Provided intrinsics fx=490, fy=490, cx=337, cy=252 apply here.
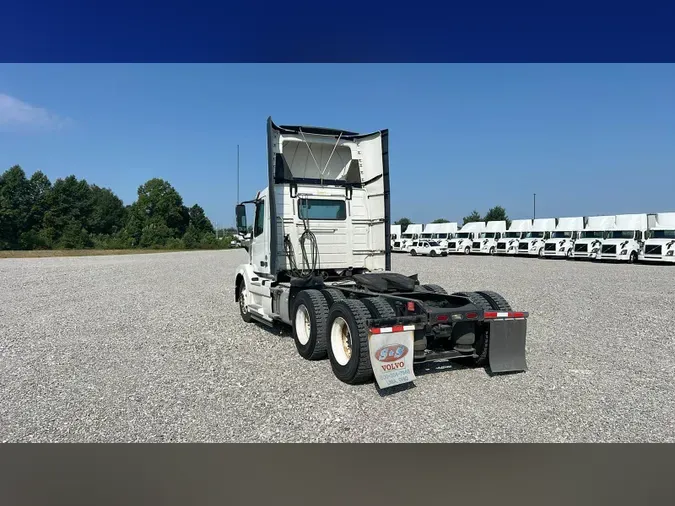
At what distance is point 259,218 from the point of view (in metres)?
9.54

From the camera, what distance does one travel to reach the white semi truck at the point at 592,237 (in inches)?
1214

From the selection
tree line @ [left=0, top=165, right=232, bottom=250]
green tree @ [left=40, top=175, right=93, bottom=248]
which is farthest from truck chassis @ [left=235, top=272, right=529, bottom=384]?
green tree @ [left=40, top=175, right=93, bottom=248]

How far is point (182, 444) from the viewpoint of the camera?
14.1 feet

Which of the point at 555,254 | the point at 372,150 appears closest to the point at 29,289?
the point at 372,150

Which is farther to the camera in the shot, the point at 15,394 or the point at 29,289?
the point at 29,289

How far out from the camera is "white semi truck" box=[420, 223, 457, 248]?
45531 mm

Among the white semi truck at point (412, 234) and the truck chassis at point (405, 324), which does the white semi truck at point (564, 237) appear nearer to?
the white semi truck at point (412, 234)

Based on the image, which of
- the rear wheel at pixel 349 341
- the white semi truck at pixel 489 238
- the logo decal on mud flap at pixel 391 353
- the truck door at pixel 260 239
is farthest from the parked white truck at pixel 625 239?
the logo decal on mud flap at pixel 391 353

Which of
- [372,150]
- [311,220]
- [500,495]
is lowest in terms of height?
[500,495]

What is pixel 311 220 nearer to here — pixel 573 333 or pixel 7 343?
pixel 573 333

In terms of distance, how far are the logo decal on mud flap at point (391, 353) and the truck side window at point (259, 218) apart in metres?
4.49

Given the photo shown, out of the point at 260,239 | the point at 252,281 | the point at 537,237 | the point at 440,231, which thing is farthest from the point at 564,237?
the point at 260,239

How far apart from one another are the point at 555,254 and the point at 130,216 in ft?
221

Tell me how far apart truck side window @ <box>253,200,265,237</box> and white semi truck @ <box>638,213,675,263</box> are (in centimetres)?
2558
